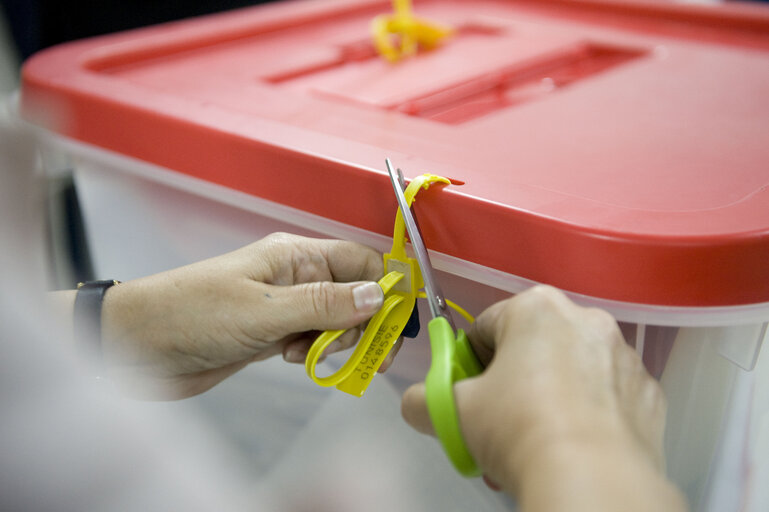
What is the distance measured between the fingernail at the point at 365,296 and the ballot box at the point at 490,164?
1.5 inches

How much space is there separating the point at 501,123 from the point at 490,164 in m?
0.09

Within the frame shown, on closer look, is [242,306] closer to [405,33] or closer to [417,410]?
[417,410]

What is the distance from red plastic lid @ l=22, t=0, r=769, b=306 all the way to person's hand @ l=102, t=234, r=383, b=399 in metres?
0.03

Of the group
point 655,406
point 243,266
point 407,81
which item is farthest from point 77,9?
point 655,406

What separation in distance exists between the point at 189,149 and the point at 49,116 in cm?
17

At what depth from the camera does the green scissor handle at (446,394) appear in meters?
0.32

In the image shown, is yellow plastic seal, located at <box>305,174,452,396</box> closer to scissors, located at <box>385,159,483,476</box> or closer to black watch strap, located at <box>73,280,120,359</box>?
scissors, located at <box>385,159,483,476</box>

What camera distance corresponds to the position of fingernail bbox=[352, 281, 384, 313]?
1.31ft

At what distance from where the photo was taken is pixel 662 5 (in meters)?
0.79

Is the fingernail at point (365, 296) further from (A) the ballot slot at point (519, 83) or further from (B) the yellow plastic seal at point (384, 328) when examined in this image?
(A) the ballot slot at point (519, 83)

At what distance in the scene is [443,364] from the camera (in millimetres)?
331

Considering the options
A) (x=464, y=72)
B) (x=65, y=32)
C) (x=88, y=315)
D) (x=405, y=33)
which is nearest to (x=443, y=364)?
(x=88, y=315)

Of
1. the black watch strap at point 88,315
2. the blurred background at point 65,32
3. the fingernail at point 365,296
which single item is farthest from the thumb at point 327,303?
the blurred background at point 65,32

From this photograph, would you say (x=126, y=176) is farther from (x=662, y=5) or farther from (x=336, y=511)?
(x=662, y=5)
